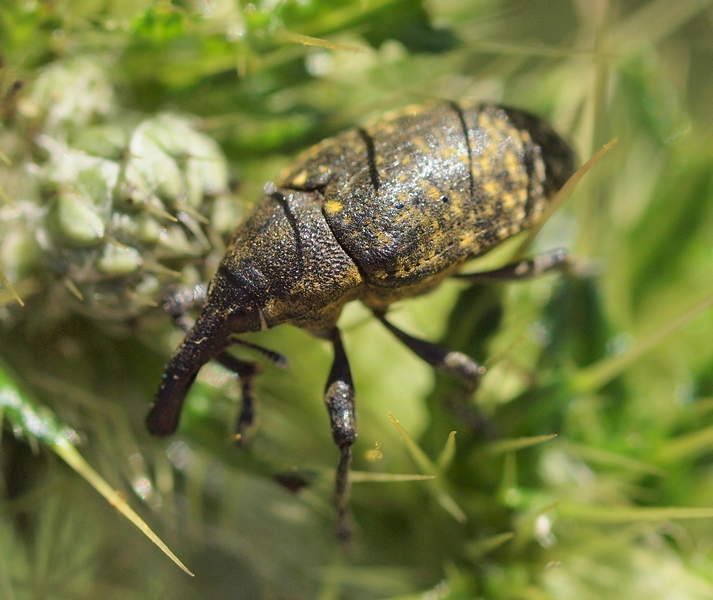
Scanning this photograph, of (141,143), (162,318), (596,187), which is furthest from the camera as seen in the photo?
(596,187)

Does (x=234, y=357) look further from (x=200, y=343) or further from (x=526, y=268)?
(x=526, y=268)

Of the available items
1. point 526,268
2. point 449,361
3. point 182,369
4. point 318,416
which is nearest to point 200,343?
point 182,369

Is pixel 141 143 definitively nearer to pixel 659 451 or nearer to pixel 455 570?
pixel 455 570

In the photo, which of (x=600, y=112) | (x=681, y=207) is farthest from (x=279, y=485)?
(x=681, y=207)

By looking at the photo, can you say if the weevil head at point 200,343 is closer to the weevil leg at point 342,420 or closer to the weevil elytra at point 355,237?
the weevil elytra at point 355,237

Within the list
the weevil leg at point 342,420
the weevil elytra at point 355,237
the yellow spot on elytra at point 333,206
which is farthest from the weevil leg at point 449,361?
the yellow spot on elytra at point 333,206
